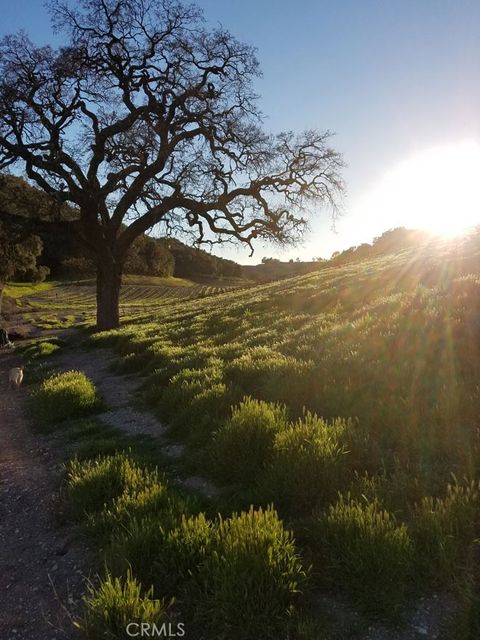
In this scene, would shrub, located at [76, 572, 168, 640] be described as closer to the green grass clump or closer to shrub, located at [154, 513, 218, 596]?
shrub, located at [154, 513, 218, 596]

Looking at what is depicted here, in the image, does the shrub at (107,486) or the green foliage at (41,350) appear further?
the green foliage at (41,350)

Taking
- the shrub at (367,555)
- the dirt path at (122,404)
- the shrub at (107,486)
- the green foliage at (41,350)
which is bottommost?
the green foliage at (41,350)

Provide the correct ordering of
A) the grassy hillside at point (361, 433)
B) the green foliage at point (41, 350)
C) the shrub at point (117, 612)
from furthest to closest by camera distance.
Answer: the green foliage at point (41, 350) < the grassy hillside at point (361, 433) < the shrub at point (117, 612)

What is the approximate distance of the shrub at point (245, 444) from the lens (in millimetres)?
5188

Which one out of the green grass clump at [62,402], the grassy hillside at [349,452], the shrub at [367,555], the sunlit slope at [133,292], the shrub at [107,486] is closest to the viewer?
the shrub at [367,555]

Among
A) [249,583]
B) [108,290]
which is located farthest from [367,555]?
[108,290]

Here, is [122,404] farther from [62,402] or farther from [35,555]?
[35,555]

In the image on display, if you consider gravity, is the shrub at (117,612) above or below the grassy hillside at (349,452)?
below

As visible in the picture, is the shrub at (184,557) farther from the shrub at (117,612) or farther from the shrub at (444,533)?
the shrub at (444,533)

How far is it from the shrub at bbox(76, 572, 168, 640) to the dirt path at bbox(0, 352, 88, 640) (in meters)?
0.28

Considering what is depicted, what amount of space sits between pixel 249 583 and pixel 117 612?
0.92m

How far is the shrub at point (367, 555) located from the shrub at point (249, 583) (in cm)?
28

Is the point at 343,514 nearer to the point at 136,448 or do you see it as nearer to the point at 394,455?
the point at 394,455

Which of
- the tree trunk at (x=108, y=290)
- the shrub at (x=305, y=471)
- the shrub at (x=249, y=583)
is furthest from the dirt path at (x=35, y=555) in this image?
the tree trunk at (x=108, y=290)
